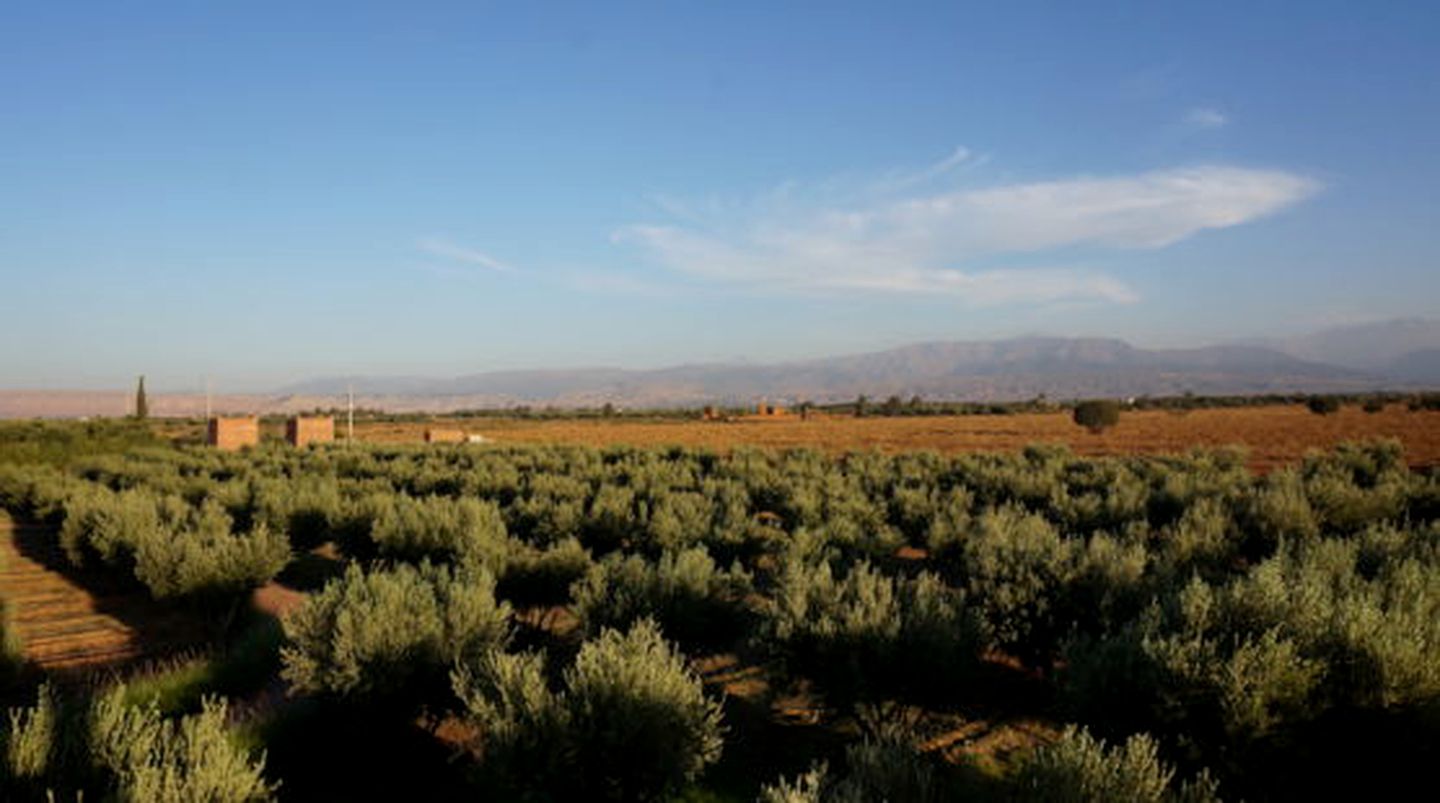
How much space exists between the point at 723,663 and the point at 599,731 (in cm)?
433

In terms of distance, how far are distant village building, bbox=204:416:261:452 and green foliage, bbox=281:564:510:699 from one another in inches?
1305

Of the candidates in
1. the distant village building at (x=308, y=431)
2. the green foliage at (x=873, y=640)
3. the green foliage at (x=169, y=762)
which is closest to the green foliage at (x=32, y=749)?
the green foliage at (x=169, y=762)

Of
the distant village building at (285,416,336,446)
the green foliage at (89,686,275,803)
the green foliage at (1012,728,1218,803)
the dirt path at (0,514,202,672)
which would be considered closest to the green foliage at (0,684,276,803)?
the green foliage at (89,686,275,803)

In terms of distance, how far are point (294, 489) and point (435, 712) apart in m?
14.0

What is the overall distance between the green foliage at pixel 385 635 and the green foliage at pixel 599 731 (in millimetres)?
1690

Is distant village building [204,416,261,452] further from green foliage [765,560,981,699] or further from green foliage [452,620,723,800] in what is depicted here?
green foliage [452,620,723,800]

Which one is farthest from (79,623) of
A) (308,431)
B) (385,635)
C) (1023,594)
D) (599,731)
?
(308,431)

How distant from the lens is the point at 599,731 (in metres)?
5.28

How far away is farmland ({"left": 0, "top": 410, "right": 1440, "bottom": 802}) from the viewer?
5.11 meters

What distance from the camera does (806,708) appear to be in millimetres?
7930

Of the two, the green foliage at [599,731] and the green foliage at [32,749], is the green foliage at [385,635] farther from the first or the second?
the green foliage at [32,749]

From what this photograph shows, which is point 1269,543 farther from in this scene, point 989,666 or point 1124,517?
point 989,666

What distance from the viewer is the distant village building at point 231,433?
36.2 metres

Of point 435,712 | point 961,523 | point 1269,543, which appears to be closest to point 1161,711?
point 435,712
